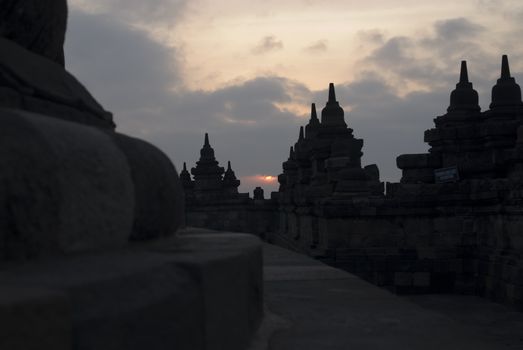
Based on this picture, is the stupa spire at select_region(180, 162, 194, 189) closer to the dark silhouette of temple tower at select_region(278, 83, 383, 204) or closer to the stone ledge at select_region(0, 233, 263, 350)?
the dark silhouette of temple tower at select_region(278, 83, 383, 204)

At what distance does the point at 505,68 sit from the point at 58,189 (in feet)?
Answer: 40.6

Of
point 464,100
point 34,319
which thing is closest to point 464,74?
point 464,100

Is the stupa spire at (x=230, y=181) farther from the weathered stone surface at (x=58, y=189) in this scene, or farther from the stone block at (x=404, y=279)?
the weathered stone surface at (x=58, y=189)

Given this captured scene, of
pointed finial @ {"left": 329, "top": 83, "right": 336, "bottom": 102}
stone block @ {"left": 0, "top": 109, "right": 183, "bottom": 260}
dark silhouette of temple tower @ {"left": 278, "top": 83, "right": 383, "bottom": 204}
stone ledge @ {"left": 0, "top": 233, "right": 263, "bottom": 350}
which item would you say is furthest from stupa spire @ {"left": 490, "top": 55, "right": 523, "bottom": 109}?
stone block @ {"left": 0, "top": 109, "right": 183, "bottom": 260}

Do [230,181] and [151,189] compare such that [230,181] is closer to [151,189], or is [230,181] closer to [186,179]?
[186,179]

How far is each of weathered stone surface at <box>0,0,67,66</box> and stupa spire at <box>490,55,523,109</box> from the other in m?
10.7

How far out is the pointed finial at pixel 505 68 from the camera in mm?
12852

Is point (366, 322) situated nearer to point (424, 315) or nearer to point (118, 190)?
point (424, 315)

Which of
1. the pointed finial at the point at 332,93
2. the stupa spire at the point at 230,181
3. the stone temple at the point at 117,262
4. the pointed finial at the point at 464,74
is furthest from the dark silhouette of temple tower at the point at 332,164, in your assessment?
the stupa spire at the point at 230,181

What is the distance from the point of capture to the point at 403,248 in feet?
38.6

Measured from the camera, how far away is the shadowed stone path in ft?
9.53

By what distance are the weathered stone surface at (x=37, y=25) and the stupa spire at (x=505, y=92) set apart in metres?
10.7

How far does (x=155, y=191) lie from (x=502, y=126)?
965 cm

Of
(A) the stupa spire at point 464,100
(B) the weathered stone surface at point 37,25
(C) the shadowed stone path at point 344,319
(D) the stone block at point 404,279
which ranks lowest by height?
(D) the stone block at point 404,279
